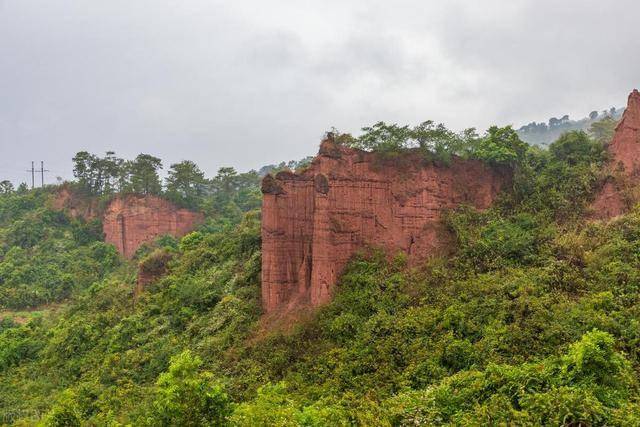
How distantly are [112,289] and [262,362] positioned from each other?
15875mm

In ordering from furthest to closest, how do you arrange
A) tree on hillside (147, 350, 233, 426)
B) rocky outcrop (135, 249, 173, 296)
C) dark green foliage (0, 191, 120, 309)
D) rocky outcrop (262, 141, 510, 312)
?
dark green foliage (0, 191, 120, 309) < rocky outcrop (135, 249, 173, 296) < rocky outcrop (262, 141, 510, 312) < tree on hillside (147, 350, 233, 426)

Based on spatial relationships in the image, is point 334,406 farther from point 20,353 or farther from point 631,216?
point 20,353

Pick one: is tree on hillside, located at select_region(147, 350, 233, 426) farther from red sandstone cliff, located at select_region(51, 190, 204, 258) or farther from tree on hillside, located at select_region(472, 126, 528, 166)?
red sandstone cliff, located at select_region(51, 190, 204, 258)

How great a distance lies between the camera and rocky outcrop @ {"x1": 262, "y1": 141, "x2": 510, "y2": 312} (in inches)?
744

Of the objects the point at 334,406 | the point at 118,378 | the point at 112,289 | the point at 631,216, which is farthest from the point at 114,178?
the point at 631,216

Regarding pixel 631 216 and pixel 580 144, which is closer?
pixel 631 216

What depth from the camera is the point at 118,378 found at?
18.6 m

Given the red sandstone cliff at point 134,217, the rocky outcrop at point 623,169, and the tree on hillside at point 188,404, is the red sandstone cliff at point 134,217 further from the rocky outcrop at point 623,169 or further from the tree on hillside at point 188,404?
the rocky outcrop at point 623,169

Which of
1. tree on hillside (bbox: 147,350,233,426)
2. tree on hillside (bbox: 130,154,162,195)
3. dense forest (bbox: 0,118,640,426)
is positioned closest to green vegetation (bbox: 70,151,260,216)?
tree on hillside (bbox: 130,154,162,195)

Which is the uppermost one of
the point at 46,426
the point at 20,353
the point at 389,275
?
the point at 389,275

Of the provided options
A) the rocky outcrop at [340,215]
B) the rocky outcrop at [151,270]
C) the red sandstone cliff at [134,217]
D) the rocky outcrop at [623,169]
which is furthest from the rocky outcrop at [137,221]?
the rocky outcrop at [623,169]

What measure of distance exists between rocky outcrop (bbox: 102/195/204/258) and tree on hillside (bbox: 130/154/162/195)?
3.61 feet

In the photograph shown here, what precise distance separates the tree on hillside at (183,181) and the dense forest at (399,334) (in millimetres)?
17375

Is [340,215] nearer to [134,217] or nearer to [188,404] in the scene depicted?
[188,404]
